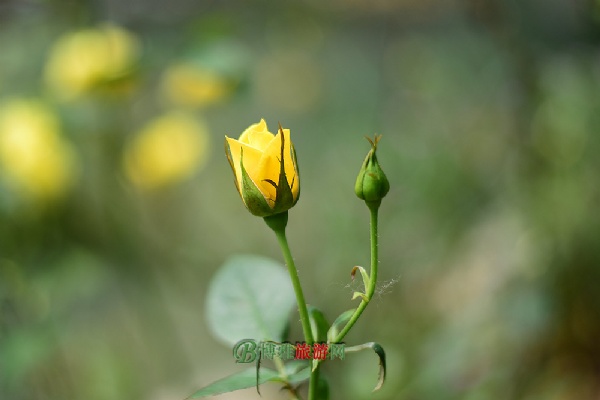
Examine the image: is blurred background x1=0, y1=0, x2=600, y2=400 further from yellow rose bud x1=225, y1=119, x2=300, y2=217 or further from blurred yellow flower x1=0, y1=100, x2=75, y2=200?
yellow rose bud x1=225, y1=119, x2=300, y2=217

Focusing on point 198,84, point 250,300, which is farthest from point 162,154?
point 250,300

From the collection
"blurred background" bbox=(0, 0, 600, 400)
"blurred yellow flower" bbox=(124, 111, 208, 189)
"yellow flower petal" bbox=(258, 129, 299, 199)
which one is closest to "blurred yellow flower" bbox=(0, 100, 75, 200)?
"blurred background" bbox=(0, 0, 600, 400)

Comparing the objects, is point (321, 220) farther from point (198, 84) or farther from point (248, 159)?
point (248, 159)

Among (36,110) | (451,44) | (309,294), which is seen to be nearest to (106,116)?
(36,110)

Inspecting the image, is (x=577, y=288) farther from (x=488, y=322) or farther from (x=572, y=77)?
(x=572, y=77)

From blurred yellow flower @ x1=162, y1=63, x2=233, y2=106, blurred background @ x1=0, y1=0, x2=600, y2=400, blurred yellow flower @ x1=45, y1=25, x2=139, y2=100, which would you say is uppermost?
blurred yellow flower @ x1=45, y1=25, x2=139, y2=100

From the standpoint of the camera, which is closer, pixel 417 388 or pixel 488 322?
pixel 417 388

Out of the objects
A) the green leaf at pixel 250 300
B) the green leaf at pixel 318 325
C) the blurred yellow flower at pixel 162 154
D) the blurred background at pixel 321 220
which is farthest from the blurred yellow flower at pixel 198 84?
the green leaf at pixel 318 325
